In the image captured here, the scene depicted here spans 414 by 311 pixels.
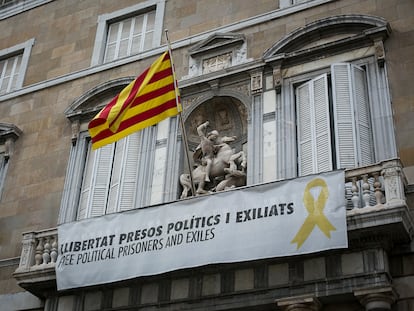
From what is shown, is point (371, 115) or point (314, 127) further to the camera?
point (314, 127)

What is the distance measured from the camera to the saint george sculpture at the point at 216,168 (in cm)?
1766

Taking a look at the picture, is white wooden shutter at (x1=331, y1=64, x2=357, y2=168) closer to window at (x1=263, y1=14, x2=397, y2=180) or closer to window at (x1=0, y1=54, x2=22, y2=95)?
window at (x1=263, y1=14, x2=397, y2=180)

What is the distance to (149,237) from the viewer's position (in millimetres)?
16297

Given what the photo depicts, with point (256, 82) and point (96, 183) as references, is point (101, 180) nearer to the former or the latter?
point (96, 183)

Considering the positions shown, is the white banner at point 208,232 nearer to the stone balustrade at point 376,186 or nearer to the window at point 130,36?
the stone balustrade at point 376,186

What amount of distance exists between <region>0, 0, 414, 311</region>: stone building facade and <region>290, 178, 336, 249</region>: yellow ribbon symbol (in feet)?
1.48

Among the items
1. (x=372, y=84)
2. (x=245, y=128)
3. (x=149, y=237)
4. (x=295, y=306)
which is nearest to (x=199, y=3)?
(x=245, y=128)

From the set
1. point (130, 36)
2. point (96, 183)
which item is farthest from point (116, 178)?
point (130, 36)

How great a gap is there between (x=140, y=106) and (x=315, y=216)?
5444 millimetres

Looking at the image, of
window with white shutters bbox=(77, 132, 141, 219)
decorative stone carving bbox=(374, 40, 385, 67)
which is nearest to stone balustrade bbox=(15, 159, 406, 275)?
decorative stone carving bbox=(374, 40, 385, 67)

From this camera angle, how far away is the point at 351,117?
55.0 ft

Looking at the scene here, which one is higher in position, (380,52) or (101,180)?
(380,52)

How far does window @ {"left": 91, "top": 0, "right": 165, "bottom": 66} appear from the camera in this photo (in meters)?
22.3

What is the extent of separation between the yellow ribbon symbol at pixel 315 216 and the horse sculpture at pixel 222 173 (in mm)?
2958
